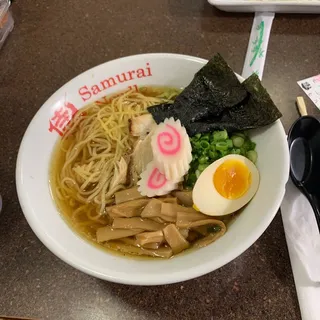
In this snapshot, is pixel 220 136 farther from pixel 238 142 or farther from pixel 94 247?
pixel 94 247

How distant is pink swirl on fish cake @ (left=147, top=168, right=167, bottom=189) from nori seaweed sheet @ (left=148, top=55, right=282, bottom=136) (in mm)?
161

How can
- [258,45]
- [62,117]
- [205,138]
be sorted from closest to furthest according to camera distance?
[205,138] < [62,117] < [258,45]

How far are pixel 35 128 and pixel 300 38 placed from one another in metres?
1.07

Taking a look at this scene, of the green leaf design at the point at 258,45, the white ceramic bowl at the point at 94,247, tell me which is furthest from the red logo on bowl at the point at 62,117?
the green leaf design at the point at 258,45

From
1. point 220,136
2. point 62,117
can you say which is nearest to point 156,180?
point 220,136

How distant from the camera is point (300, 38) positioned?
1.62 m

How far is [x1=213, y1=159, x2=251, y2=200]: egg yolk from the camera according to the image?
1112 millimetres

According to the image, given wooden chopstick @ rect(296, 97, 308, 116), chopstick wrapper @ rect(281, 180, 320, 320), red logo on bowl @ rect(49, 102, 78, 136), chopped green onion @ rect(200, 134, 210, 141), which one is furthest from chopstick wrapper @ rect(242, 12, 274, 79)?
red logo on bowl @ rect(49, 102, 78, 136)

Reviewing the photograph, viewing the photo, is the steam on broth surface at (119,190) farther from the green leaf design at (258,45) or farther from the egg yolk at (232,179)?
the green leaf design at (258,45)

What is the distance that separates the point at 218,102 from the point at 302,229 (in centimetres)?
42

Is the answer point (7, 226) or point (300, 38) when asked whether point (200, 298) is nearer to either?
point (7, 226)

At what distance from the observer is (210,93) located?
3.97 feet

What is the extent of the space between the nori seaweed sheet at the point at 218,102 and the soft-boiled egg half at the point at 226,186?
0.38ft

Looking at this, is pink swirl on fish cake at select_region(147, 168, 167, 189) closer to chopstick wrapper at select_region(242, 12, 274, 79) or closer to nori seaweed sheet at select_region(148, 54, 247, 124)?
nori seaweed sheet at select_region(148, 54, 247, 124)
